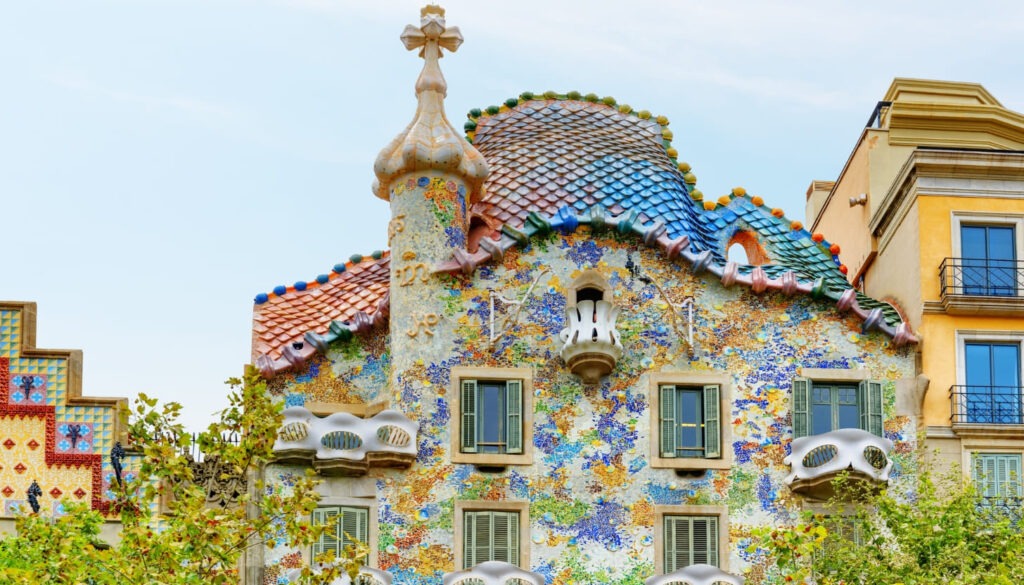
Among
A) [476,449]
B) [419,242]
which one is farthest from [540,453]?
[419,242]

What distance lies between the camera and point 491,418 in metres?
37.8

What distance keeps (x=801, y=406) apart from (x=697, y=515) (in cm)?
232

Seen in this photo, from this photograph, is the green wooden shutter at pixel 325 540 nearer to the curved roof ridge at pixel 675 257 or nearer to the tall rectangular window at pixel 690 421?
the curved roof ridge at pixel 675 257

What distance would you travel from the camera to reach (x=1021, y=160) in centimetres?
3912

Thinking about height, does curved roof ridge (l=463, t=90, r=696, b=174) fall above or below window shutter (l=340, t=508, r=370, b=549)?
above

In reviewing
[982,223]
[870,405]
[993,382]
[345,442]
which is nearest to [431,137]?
[345,442]

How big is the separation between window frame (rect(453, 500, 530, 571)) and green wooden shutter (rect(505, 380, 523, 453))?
0.82 m

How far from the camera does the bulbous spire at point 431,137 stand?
38.7 m

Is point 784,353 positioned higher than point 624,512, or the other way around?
point 784,353

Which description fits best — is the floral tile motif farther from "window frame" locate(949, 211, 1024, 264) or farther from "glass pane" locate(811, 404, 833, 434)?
"window frame" locate(949, 211, 1024, 264)

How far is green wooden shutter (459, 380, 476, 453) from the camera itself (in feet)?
123

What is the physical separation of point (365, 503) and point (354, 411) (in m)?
1.83

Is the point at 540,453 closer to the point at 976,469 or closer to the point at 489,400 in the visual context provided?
the point at 489,400

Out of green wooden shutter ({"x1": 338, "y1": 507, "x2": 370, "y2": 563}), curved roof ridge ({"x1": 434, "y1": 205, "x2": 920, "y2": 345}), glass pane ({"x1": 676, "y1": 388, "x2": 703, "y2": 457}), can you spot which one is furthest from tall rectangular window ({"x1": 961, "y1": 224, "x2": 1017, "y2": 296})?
green wooden shutter ({"x1": 338, "y1": 507, "x2": 370, "y2": 563})
